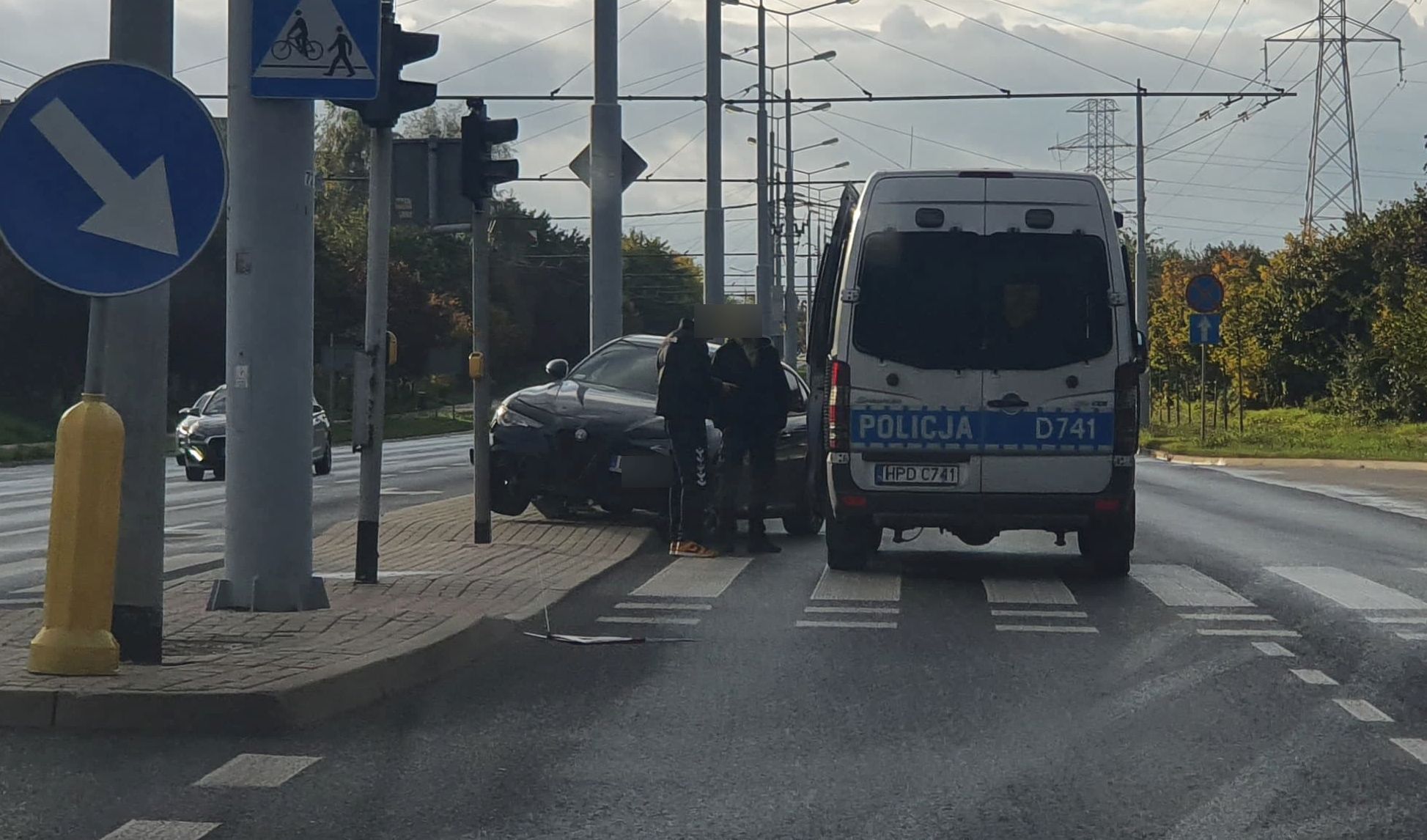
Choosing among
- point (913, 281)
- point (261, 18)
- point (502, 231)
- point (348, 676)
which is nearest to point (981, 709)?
point (348, 676)

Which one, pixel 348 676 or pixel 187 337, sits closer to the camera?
pixel 348 676

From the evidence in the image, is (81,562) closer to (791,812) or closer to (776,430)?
(791,812)

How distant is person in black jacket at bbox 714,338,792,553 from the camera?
15.5 meters

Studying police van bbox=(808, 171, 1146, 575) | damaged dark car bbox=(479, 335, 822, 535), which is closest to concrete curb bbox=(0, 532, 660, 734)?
police van bbox=(808, 171, 1146, 575)

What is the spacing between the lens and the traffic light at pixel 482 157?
46.2 ft

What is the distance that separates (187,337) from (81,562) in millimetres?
50105

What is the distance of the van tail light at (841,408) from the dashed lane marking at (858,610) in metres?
1.78

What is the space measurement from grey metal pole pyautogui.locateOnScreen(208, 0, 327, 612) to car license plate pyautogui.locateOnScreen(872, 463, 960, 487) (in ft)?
13.8

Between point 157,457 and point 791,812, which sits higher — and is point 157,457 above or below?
above

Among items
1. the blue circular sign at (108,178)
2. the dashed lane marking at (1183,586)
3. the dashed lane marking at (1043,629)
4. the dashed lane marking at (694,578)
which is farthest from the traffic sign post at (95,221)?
the dashed lane marking at (1183,586)

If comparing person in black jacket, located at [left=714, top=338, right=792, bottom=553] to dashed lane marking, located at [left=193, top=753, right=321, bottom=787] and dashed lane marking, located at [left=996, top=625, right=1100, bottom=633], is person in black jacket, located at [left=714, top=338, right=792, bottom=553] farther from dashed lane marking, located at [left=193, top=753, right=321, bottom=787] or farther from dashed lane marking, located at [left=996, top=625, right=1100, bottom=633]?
dashed lane marking, located at [left=193, top=753, right=321, bottom=787]

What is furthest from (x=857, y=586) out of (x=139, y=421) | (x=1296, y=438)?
(x=1296, y=438)

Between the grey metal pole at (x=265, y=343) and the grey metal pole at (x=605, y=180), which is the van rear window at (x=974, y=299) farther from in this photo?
the grey metal pole at (x=605, y=180)

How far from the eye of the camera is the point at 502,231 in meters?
102
